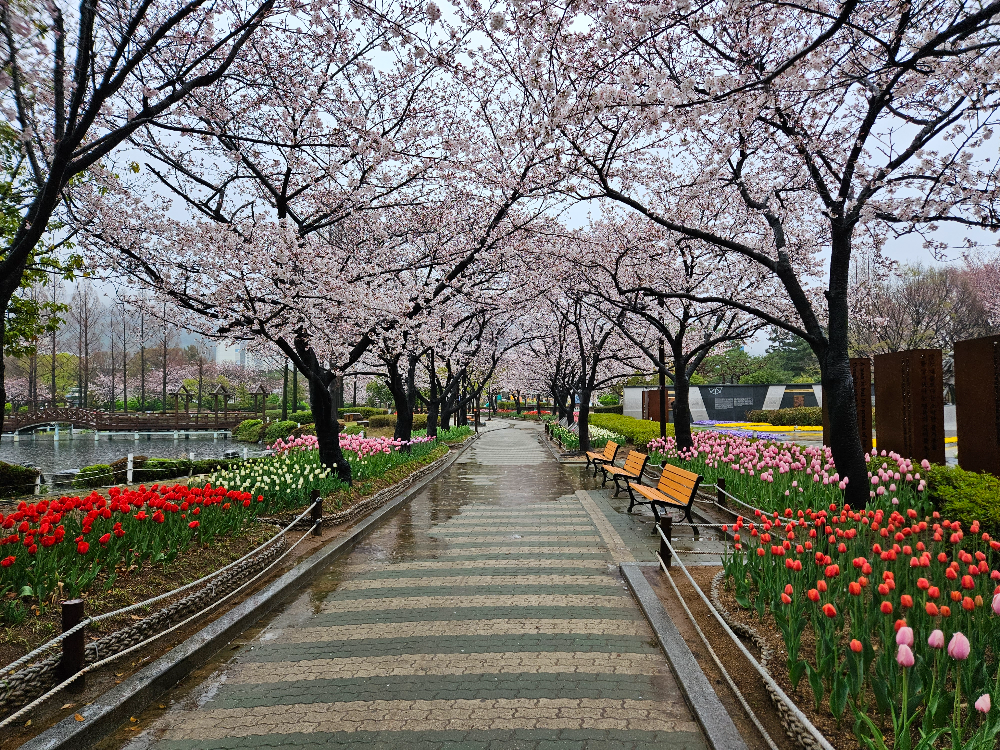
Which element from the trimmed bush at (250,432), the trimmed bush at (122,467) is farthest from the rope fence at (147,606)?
the trimmed bush at (250,432)

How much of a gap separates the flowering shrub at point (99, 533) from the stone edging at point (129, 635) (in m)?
0.48

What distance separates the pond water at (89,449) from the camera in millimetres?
28328

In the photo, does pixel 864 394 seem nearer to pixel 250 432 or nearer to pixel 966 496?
pixel 966 496

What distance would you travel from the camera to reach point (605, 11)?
5930 millimetres

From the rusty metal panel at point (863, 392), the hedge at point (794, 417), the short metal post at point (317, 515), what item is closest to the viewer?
the short metal post at point (317, 515)

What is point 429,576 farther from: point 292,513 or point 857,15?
point 857,15

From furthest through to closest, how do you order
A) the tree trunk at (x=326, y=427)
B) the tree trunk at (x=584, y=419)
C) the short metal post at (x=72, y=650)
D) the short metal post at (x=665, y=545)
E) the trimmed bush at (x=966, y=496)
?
the tree trunk at (x=584, y=419), the tree trunk at (x=326, y=427), the short metal post at (x=665, y=545), the trimmed bush at (x=966, y=496), the short metal post at (x=72, y=650)

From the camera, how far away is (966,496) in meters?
6.15

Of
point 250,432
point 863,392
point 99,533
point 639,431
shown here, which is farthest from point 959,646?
point 250,432

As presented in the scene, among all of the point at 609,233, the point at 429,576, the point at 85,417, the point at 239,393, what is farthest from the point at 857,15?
the point at 239,393

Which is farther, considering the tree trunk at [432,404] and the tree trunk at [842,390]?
the tree trunk at [432,404]

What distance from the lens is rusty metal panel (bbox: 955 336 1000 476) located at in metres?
7.44

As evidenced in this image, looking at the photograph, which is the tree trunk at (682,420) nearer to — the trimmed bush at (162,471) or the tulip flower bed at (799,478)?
the tulip flower bed at (799,478)

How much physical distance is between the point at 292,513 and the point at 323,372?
11.4 ft
